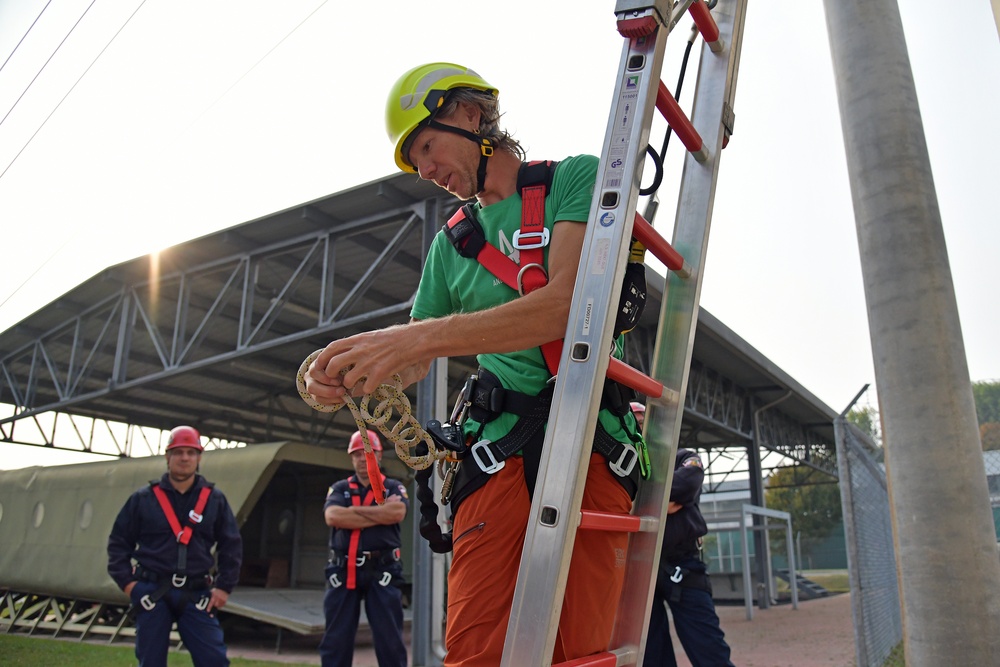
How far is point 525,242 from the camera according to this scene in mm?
1949

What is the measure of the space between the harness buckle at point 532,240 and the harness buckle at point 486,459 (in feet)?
1.64

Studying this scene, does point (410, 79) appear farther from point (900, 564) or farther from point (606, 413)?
point (900, 564)

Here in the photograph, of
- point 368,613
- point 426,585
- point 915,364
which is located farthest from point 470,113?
point 426,585

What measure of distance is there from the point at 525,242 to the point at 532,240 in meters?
0.02

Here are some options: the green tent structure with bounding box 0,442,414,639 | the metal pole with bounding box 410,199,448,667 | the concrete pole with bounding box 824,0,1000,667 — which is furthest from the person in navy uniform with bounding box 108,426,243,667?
the concrete pole with bounding box 824,0,1000,667

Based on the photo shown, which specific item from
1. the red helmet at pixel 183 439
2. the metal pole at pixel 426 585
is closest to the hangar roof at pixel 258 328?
the metal pole at pixel 426 585

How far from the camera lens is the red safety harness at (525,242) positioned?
1.92 meters

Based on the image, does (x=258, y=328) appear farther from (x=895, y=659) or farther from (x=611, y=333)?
(x=611, y=333)

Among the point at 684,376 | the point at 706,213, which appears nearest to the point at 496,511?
the point at 684,376

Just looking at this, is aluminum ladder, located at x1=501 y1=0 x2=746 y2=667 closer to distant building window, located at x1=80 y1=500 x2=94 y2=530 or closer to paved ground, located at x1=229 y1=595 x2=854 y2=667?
paved ground, located at x1=229 y1=595 x2=854 y2=667

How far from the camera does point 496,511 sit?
6.02 feet

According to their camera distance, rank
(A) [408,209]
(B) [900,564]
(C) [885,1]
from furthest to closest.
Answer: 1. (A) [408,209]
2. (C) [885,1]
3. (B) [900,564]

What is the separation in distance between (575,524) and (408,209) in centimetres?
957

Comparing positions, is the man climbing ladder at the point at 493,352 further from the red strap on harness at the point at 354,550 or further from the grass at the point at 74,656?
the grass at the point at 74,656
